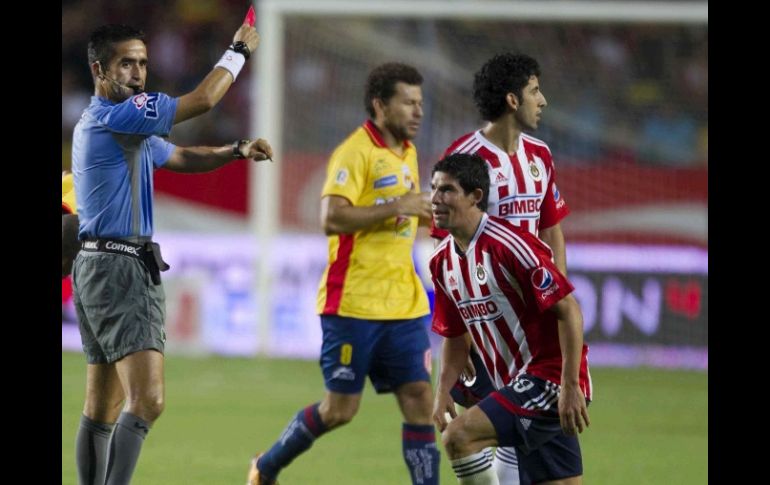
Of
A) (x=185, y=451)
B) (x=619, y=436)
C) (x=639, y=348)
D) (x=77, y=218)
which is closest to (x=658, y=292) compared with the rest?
(x=639, y=348)

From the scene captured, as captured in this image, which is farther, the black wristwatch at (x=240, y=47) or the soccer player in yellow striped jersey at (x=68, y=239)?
the soccer player in yellow striped jersey at (x=68, y=239)

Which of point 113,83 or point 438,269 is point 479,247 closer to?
point 438,269

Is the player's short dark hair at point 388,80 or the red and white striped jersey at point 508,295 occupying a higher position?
the player's short dark hair at point 388,80

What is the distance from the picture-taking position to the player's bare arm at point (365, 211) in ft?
22.1

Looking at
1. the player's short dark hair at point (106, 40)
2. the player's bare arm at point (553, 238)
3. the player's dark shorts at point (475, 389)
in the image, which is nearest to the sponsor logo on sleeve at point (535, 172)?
the player's bare arm at point (553, 238)

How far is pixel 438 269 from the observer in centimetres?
550

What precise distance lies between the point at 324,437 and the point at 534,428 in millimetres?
4196

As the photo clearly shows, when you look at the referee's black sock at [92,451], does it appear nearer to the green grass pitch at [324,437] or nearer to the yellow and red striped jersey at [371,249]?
the green grass pitch at [324,437]

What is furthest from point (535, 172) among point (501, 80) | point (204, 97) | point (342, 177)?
point (204, 97)

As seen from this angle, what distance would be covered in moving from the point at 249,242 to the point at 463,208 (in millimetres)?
9214

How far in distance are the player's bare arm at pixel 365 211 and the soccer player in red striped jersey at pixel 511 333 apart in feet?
4.19

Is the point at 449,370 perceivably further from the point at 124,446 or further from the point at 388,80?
the point at 388,80

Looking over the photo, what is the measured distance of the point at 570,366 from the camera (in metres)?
5.04

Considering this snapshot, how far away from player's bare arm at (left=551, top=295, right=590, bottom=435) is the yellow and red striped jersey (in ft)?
6.36
